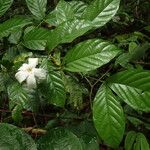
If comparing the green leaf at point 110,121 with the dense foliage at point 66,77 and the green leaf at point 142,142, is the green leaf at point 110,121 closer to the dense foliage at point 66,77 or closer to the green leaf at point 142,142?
the dense foliage at point 66,77

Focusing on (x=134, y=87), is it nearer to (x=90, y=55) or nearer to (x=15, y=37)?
(x=90, y=55)

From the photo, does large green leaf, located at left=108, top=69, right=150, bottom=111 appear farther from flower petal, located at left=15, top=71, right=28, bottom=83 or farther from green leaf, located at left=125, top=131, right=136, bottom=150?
green leaf, located at left=125, top=131, right=136, bottom=150

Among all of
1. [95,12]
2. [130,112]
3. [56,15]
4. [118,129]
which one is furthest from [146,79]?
[130,112]

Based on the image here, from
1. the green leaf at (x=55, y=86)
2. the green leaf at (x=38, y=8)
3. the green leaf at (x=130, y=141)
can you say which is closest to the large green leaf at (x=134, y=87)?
the green leaf at (x=55, y=86)

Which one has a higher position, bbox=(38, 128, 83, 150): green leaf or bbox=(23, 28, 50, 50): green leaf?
bbox=(23, 28, 50, 50): green leaf

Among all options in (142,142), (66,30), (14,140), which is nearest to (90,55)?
(66,30)

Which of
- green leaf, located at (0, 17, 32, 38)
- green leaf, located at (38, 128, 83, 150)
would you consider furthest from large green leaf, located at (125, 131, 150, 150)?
green leaf, located at (0, 17, 32, 38)

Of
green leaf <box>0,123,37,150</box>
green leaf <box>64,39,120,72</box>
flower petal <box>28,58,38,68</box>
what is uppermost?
green leaf <box>64,39,120,72</box>
